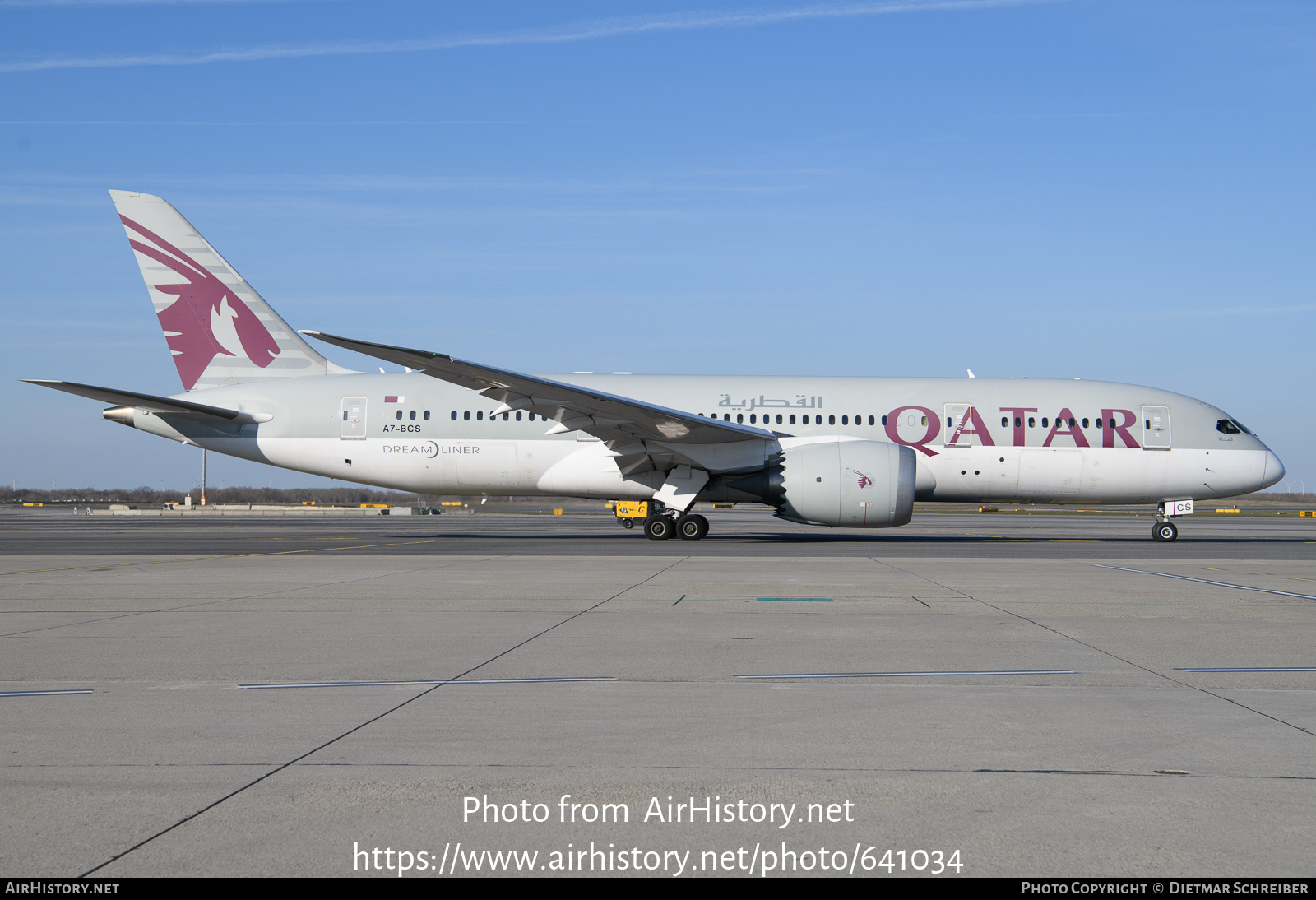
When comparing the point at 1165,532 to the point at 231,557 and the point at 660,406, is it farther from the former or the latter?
the point at 231,557

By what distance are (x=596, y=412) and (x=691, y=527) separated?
397 cm

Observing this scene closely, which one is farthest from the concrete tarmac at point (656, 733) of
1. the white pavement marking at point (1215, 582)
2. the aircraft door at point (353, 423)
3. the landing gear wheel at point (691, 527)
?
the aircraft door at point (353, 423)

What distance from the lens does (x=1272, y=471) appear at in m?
23.7

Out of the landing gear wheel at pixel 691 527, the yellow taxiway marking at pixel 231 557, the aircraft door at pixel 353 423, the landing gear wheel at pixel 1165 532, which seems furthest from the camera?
the landing gear wheel at pixel 1165 532

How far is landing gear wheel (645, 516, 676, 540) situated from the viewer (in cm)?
2227

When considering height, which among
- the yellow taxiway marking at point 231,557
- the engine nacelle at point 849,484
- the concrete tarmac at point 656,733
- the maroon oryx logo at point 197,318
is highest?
the maroon oryx logo at point 197,318

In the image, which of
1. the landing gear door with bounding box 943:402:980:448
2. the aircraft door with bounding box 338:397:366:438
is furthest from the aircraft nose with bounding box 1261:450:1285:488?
the aircraft door with bounding box 338:397:366:438

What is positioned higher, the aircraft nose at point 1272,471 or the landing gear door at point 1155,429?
the landing gear door at point 1155,429

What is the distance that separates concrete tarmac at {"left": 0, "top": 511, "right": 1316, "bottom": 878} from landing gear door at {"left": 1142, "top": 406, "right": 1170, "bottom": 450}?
13473mm

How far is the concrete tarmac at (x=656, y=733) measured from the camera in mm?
3158

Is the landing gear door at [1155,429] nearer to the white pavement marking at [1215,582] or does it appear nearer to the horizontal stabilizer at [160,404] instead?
the white pavement marking at [1215,582]

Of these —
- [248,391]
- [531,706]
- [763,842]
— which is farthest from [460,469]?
[763,842]

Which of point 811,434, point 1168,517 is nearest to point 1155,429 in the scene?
point 1168,517

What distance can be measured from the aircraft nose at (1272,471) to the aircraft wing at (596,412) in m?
12.3
